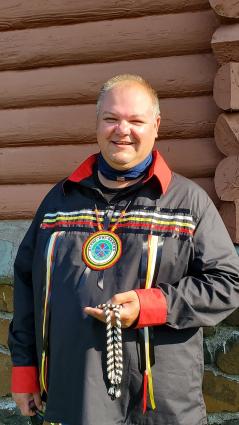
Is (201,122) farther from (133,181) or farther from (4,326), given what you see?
(4,326)

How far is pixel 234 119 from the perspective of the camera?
2.98 metres

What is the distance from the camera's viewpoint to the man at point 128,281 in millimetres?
2195

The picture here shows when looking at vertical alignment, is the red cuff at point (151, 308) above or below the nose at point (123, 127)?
below

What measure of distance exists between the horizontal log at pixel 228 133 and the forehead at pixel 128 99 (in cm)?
66

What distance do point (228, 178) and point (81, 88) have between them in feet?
3.28

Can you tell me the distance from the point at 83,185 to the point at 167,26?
48.5 inches

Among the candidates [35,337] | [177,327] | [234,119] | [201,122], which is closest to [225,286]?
[177,327]

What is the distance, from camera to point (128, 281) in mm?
2238

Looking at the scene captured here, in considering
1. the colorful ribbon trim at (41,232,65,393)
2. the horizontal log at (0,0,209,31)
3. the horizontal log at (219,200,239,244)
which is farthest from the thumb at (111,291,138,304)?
the horizontal log at (0,0,209,31)

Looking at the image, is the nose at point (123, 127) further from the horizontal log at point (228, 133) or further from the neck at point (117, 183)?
the horizontal log at point (228, 133)

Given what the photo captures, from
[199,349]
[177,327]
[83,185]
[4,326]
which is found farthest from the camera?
[4,326]

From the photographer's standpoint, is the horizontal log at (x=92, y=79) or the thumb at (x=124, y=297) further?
the horizontal log at (x=92, y=79)

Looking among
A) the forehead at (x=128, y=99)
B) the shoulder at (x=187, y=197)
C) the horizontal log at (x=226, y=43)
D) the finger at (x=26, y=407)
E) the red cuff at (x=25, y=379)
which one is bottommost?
the finger at (x=26, y=407)

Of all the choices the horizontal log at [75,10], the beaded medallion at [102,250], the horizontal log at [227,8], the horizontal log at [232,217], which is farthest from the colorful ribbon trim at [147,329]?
the horizontal log at [75,10]
